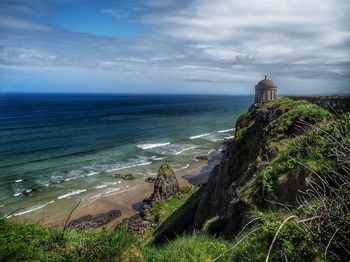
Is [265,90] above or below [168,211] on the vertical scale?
above

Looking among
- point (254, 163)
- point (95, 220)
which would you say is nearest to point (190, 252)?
point (254, 163)

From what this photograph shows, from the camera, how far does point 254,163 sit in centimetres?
1580

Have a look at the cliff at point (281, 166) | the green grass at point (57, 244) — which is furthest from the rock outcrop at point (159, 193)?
the green grass at point (57, 244)

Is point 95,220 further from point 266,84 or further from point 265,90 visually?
point 266,84

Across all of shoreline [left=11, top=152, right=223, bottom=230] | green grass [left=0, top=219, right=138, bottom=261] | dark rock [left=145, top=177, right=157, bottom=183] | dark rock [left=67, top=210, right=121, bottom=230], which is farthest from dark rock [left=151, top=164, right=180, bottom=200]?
green grass [left=0, top=219, right=138, bottom=261]

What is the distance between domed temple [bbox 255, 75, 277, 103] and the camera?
4106cm

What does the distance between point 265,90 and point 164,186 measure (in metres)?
18.4

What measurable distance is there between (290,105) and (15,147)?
5324 centimetres

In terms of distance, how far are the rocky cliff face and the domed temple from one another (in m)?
14.7

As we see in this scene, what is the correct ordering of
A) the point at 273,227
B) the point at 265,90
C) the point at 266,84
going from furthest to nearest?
1. the point at 266,84
2. the point at 265,90
3. the point at 273,227

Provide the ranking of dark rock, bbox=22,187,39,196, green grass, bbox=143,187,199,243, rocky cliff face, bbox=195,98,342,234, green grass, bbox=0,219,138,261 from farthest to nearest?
dark rock, bbox=22,187,39,196 → green grass, bbox=143,187,199,243 → rocky cliff face, bbox=195,98,342,234 → green grass, bbox=0,219,138,261

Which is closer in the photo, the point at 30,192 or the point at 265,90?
the point at 30,192

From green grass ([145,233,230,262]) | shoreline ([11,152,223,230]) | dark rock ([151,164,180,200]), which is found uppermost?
green grass ([145,233,230,262])

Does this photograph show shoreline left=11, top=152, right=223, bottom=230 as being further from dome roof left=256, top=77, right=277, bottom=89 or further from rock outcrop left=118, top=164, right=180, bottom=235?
dome roof left=256, top=77, right=277, bottom=89
